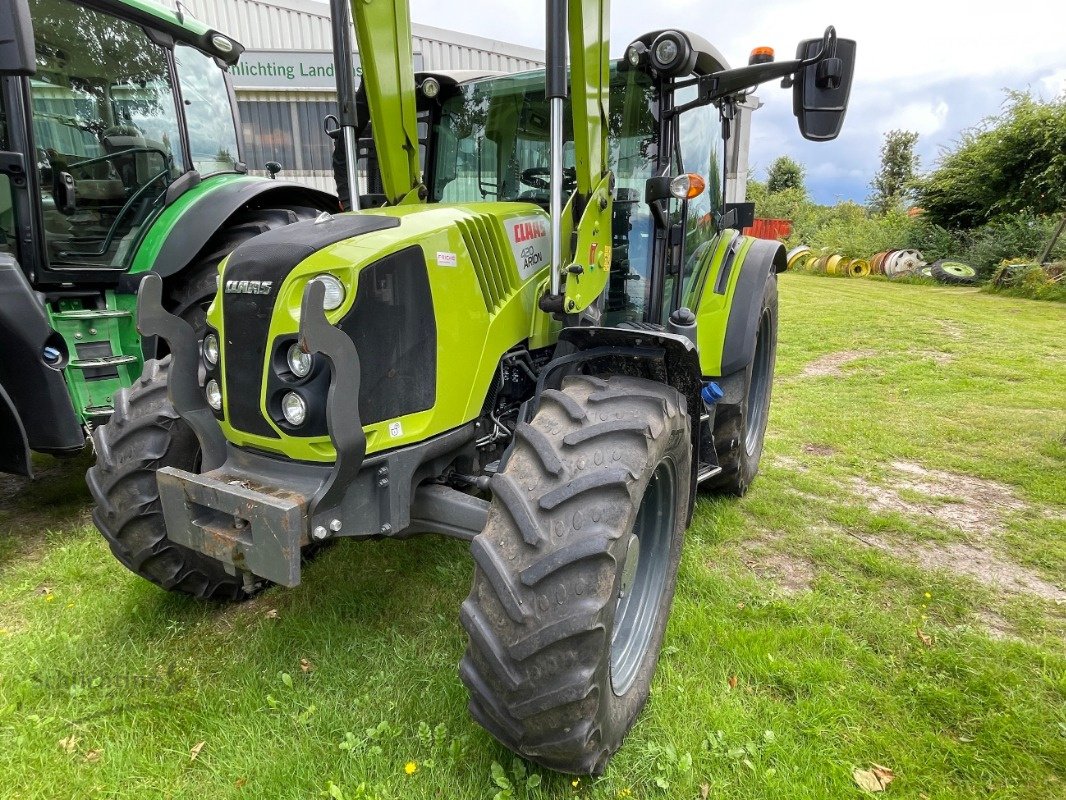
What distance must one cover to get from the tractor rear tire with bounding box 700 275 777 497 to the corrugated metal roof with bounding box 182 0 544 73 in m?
10.9

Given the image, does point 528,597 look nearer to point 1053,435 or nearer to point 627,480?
point 627,480

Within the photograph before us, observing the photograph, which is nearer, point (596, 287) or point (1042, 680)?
point (1042, 680)

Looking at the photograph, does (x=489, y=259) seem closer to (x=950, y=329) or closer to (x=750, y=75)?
(x=750, y=75)

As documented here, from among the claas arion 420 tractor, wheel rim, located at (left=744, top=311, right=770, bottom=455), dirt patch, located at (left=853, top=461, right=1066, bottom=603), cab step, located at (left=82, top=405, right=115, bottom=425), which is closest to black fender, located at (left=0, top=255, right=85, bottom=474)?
Result: cab step, located at (left=82, top=405, right=115, bottom=425)

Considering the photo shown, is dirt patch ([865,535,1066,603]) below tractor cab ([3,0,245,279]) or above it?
below

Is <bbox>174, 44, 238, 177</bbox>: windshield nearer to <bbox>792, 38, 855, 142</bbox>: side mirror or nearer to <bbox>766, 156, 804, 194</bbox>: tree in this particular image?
<bbox>792, 38, 855, 142</bbox>: side mirror

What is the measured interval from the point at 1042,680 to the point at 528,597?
1989 mm

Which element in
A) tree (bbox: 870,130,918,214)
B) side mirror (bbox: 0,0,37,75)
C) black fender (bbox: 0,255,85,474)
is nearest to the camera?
side mirror (bbox: 0,0,37,75)

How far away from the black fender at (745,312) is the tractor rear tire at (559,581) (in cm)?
140

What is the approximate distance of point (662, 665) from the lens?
2482mm

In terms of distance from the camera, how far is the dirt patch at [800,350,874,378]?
24.6 feet

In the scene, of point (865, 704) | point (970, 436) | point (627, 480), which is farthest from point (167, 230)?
point (970, 436)

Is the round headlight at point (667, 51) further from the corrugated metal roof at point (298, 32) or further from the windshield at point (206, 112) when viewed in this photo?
the corrugated metal roof at point (298, 32)

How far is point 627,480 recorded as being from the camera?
6.08 ft
